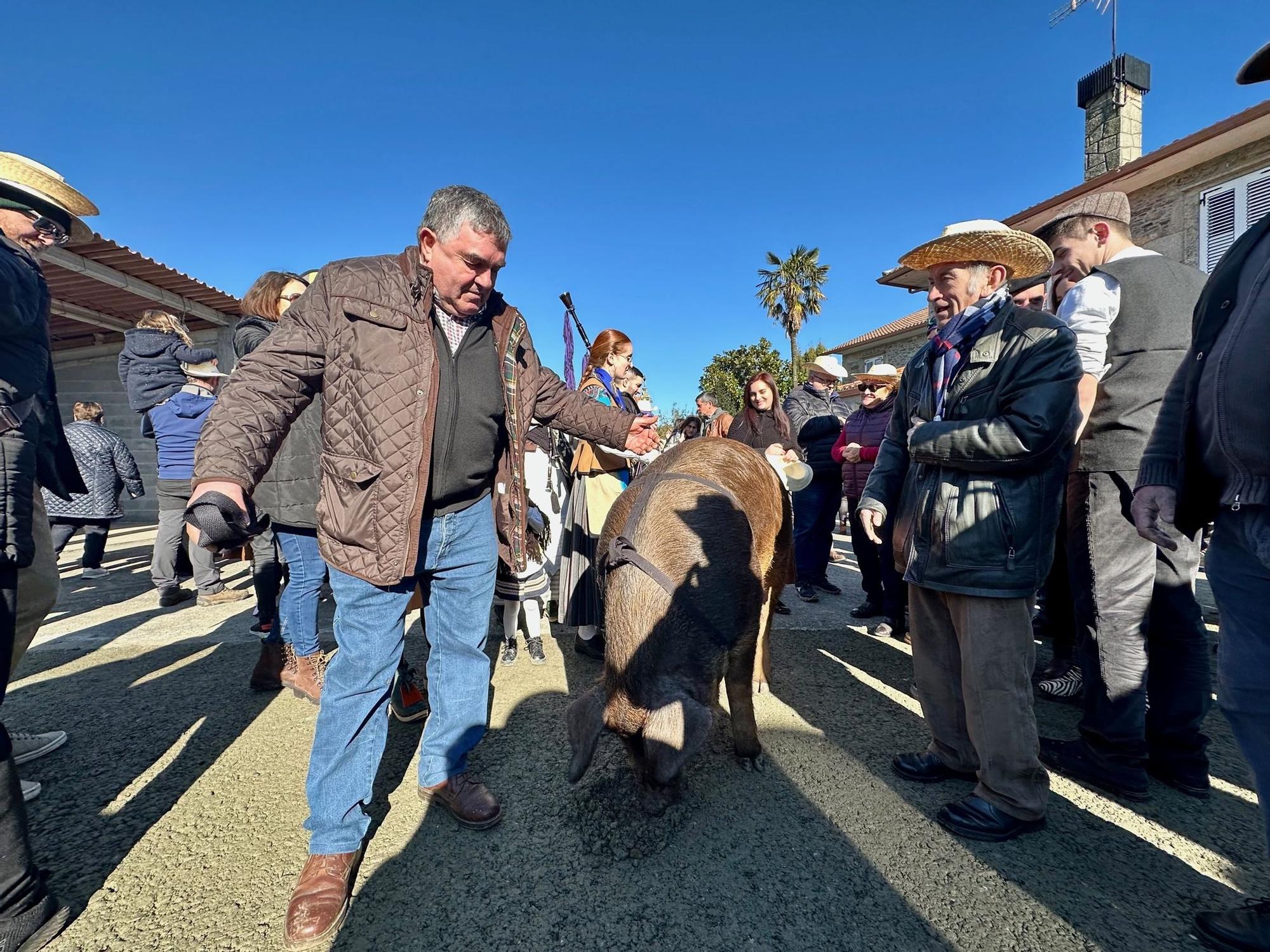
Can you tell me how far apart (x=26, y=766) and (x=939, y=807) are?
14.8ft

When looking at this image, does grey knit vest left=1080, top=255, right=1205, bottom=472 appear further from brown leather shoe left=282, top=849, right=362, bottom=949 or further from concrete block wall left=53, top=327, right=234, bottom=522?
concrete block wall left=53, top=327, right=234, bottom=522

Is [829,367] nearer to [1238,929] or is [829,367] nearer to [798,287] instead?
[1238,929]

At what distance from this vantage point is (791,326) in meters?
41.4

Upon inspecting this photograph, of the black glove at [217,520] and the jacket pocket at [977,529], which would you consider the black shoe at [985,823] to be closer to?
the jacket pocket at [977,529]

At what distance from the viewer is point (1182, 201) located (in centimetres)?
A: 918

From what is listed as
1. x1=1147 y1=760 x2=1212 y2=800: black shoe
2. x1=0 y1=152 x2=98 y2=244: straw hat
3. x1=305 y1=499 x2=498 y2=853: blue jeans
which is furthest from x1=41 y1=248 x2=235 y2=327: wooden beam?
x1=1147 y1=760 x2=1212 y2=800: black shoe

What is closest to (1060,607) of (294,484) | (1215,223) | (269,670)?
(294,484)

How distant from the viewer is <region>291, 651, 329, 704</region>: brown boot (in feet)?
11.4

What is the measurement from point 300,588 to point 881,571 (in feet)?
14.6

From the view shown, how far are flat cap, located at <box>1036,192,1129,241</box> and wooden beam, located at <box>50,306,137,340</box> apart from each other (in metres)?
12.7

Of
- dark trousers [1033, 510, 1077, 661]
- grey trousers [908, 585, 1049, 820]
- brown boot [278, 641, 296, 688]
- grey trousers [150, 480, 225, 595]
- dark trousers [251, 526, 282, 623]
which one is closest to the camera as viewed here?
grey trousers [908, 585, 1049, 820]

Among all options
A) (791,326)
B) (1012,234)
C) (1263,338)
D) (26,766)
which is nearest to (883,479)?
(1012,234)

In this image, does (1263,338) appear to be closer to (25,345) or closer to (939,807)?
(939,807)

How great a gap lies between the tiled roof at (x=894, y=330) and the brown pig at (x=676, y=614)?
15897 mm
